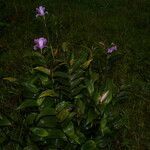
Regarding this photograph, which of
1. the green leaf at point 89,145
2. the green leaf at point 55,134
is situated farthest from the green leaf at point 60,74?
the green leaf at point 89,145

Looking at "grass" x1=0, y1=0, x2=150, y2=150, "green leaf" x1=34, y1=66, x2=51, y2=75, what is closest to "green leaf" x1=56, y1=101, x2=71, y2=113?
"green leaf" x1=34, y1=66, x2=51, y2=75

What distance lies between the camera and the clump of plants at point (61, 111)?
406 cm

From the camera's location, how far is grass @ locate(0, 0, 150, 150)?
536 centimetres

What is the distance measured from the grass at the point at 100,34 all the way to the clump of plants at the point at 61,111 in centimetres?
66

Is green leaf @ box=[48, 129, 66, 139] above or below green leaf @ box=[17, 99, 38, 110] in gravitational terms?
below

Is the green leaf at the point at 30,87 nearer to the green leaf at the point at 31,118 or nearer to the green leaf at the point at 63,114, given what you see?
the green leaf at the point at 31,118

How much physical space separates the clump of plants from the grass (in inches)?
25.8

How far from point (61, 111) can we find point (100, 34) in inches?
141

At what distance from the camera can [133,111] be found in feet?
17.1

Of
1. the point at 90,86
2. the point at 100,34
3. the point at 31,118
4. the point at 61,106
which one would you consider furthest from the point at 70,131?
the point at 100,34

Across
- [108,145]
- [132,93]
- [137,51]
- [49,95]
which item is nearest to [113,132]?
[108,145]

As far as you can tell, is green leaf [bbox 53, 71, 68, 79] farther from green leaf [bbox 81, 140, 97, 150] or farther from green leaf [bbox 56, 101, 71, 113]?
green leaf [bbox 81, 140, 97, 150]

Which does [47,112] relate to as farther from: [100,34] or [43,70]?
[100,34]

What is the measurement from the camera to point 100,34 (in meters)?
7.40
